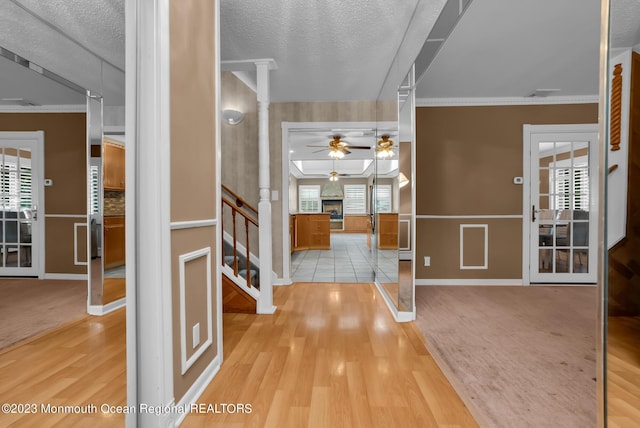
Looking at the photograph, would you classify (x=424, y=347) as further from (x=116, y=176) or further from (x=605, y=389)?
(x=116, y=176)

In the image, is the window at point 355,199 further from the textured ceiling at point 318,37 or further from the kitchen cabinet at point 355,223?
the textured ceiling at point 318,37

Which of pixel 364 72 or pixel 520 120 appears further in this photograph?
pixel 520 120

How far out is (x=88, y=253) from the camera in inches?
41.0

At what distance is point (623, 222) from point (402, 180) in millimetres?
2065

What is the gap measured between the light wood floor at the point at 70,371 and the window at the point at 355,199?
40.3 ft

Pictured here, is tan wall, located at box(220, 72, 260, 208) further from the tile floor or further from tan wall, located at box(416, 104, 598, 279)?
tan wall, located at box(416, 104, 598, 279)

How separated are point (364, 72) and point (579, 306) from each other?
3.44 meters

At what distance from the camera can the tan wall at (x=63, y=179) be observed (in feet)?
3.14

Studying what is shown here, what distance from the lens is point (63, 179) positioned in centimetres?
98

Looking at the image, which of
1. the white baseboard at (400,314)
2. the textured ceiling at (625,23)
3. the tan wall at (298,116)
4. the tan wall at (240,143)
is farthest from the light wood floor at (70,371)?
the tan wall at (298,116)

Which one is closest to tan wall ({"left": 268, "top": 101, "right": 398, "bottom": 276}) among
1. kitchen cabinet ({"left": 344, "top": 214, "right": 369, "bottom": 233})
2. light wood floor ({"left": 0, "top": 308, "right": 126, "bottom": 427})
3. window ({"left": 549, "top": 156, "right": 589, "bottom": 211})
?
window ({"left": 549, "top": 156, "right": 589, "bottom": 211})

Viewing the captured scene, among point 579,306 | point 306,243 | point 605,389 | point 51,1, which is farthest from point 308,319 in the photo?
point 306,243

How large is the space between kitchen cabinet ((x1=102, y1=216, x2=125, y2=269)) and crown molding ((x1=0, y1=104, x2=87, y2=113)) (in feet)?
1.21

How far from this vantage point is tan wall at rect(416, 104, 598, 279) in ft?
13.6
